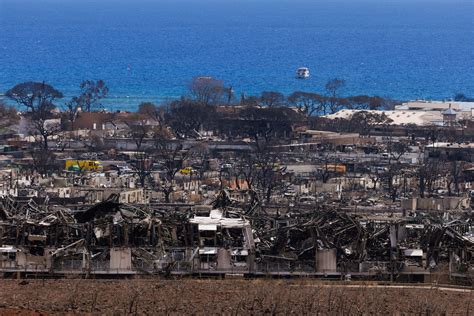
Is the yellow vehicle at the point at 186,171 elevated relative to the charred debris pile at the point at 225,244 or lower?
elevated

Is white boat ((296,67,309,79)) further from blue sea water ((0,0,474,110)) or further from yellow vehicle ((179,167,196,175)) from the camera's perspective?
yellow vehicle ((179,167,196,175))

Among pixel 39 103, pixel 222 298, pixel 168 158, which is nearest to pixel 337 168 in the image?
pixel 168 158

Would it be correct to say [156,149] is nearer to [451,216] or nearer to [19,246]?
[451,216]

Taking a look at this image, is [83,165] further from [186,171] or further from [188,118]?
[188,118]

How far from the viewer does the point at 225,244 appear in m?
30.3

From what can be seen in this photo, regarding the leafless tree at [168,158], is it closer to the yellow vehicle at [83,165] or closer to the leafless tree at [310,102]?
the yellow vehicle at [83,165]

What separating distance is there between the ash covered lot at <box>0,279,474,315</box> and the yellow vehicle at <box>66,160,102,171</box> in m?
25.9

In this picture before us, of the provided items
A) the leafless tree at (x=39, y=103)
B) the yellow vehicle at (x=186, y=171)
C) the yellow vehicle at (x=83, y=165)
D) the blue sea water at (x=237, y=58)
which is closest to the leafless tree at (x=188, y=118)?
the leafless tree at (x=39, y=103)

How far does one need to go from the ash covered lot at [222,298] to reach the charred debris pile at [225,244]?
3.29 ft

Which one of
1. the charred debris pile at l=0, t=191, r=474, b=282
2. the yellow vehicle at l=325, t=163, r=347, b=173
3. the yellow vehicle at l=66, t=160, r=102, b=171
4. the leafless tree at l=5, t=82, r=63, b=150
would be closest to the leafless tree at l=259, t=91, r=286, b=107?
the leafless tree at l=5, t=82, r=63, b=150

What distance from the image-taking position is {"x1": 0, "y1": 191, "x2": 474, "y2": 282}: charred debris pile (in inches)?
1160

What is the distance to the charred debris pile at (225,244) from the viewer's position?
1160 inches

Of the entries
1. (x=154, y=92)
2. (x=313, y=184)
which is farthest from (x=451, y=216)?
(x=154, y=92)

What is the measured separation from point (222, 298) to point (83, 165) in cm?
2883
